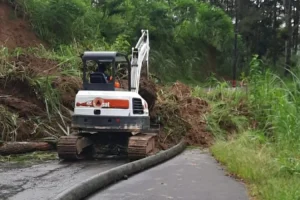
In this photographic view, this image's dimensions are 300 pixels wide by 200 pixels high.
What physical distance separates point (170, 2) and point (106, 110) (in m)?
33.1

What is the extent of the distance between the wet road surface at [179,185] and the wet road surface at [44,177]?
0.92 m

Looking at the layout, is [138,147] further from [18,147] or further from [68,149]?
[18,147]

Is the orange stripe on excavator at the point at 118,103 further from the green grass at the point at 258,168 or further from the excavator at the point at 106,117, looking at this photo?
the green grass at the point at 258,168

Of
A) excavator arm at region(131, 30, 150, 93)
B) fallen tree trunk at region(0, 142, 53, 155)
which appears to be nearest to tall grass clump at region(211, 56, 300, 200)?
excavator arm at region(131, 30, 150, 93)

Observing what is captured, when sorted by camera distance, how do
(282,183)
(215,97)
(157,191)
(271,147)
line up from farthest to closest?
1. (215,97)
2. (271,147)
3. (157,191)
4. (282,183)

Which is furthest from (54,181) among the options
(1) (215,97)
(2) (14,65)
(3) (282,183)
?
(1) (215,97)

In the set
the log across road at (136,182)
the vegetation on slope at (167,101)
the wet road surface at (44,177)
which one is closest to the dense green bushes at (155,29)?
the vegetation on slope at (167,101)

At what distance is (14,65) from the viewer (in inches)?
572

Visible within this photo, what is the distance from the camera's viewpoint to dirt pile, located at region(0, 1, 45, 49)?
21.4m

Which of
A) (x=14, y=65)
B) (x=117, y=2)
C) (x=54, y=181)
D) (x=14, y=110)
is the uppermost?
(x=117, y=2)

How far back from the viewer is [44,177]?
378 inches

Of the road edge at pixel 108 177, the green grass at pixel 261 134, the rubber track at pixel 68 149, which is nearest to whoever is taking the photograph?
the road edge at pixel 108 177

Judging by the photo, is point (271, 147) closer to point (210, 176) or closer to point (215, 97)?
point (210, 176)

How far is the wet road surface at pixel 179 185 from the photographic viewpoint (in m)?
7.91
